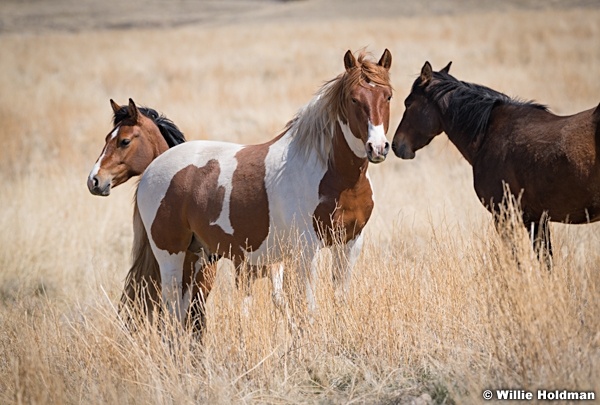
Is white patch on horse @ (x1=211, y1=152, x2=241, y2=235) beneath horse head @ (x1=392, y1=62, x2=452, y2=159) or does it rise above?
beneath

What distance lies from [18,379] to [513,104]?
3.86 metres

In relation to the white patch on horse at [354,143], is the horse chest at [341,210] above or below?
below

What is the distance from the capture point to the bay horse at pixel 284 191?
4.34 m

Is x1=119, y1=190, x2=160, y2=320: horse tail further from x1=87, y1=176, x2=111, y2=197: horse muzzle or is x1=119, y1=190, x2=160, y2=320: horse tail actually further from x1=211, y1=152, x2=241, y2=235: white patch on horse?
x1=211, y1=152, x2=241, y2=235: white patch on horse

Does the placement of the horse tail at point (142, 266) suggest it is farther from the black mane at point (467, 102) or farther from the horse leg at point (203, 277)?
the black mane at point (467, 102)

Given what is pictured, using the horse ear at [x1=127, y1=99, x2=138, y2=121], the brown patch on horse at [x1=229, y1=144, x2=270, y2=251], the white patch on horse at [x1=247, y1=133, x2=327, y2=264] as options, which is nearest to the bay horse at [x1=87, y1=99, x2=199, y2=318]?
the horse ear at [x1=127, y1=99, x2=138, y2=121]

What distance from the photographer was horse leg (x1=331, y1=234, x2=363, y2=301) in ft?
14.1

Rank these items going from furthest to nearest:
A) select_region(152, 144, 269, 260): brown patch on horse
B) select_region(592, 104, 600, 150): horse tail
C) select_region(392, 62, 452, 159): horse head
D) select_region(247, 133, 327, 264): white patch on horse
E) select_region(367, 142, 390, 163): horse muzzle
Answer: select_region(392, 62, 452, 159): horse head, select_region(152, 144, 269, 260): brown patch on horse, select_region(247, 133, 327, 264): white patch on horse, select_region(592, 104, 600, 150): horse tail, select_region(367, 142, 390, 163): horse muzzle

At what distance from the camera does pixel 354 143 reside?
4434mm

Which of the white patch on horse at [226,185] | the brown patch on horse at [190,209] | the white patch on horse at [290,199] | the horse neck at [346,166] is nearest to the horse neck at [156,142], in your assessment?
the brown patch on horse at [190,209]

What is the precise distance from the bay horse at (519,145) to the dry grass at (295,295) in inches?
15.2

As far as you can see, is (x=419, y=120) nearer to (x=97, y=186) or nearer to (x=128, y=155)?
(x=128, y=155)

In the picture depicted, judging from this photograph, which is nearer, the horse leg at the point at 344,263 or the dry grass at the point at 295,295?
the dry grass at the point at 295,295

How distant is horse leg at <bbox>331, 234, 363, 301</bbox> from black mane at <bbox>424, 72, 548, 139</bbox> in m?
1.34
